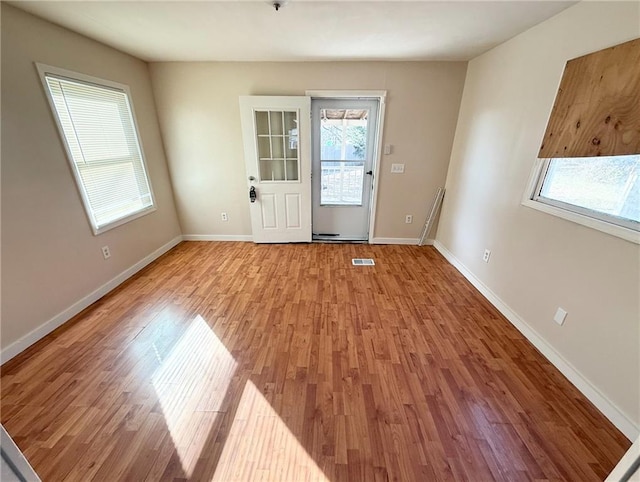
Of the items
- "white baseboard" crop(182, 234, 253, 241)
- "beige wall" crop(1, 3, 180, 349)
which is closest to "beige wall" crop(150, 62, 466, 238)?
"white baseboard" crop(182, 234, 253, 241)

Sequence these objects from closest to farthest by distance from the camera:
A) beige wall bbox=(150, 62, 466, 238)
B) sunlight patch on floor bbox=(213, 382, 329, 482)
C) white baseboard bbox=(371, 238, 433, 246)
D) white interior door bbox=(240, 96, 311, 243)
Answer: sunlight patch on floor bbox=(213, 382, 329, 482) < beige wall bbox=(150, 62, 466, 238) < white interior door bbox=(240, 96, 311, 243) < white baseboard bbox=(371, 238, 433, 246)

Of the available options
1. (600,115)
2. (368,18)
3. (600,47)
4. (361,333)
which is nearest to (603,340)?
(600,115)

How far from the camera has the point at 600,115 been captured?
1513 mm

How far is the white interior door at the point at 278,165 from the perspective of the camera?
3.24m

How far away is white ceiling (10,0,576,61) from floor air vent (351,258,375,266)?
231 cm

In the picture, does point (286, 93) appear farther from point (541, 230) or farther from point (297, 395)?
point (297, 395)

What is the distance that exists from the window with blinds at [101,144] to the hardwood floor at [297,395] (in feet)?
2.98

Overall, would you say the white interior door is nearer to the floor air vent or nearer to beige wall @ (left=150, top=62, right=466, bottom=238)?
beige wall @ (left=150, top=62, right=466, bottom=238)

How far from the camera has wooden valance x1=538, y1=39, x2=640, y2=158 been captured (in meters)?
1.37

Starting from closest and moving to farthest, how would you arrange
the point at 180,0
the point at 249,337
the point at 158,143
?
1. the point at 180,0
2. the point at 249,337
3. the point at 158,143

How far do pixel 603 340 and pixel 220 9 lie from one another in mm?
3252

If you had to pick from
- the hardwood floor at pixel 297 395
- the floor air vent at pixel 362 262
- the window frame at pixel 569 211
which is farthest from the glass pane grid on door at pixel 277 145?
the window frame at pixel 569 211

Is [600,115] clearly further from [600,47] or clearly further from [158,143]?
[158,143]

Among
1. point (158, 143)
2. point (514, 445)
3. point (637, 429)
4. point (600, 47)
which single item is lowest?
point (514, 445)
